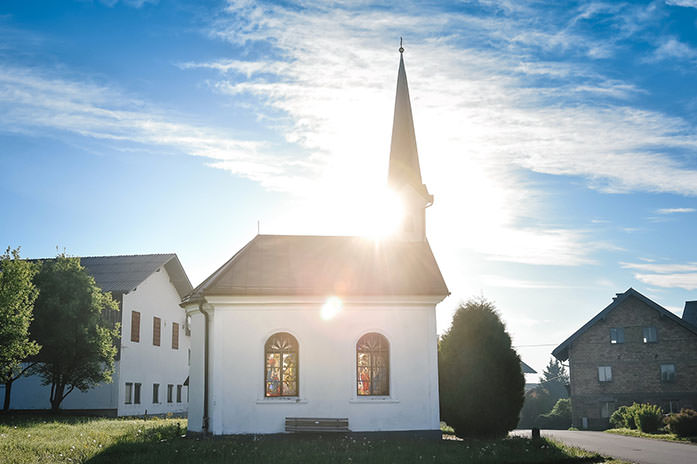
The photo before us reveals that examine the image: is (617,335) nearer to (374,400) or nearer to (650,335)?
(650,335)

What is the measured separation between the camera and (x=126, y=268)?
37.8 meters

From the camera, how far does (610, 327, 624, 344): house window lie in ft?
138

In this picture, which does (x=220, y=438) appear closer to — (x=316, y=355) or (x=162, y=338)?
(x=316, y=355)

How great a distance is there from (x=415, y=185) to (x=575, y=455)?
11.5 metres

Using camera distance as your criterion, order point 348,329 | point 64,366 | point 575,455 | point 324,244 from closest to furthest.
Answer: point 575,455
point 348,329
point 324,244
point 64,366

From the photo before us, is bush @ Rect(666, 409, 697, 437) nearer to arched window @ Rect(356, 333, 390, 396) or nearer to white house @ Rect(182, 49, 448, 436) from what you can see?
white house @ Rect(182, 49, 448, 436)

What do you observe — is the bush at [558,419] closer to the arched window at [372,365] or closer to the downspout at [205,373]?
the arched window at [372,365]

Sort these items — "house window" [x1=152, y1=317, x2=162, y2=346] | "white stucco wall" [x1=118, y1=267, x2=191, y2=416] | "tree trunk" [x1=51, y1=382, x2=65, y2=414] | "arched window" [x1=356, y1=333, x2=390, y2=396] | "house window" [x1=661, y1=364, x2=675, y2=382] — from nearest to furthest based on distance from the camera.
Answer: "arched window" [x1=356, y1=333, x2=390, y2=396] → "tree trunk" [x1=51, y1=382, x2=65, y2=414] → "white stucco wall" [x1=118, y1=267, x2=191, y2=416] → "house window" [x1=152, y1=317, x2=162, y2=346] → "house window" [x1=661, y1=364, x2=675, y2=382]

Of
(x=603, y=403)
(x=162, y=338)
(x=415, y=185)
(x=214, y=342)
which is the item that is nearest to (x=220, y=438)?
(x=214, y=342)

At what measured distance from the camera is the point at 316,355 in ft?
64.6

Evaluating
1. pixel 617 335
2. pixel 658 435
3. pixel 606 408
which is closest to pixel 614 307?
pixel 617 335

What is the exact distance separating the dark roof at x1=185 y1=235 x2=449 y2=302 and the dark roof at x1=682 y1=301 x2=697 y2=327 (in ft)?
124

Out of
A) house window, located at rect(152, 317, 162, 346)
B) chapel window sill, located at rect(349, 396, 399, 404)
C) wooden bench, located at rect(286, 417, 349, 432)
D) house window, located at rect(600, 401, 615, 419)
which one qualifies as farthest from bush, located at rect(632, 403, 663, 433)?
house window, located at rect(152, 317, 162, 346)

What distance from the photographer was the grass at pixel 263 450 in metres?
14.6
